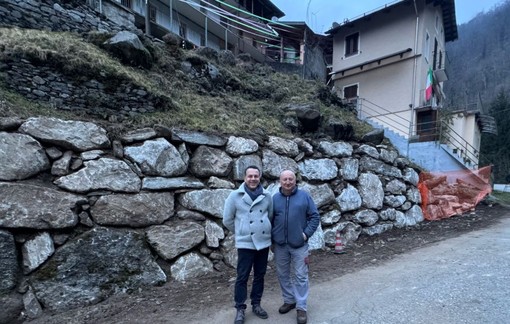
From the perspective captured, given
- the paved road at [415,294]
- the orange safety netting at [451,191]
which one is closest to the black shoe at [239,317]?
the paved road at [415,294]

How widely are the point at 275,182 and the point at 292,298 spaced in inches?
102

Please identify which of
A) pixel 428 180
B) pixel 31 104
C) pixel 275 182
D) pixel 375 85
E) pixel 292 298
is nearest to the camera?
pixel 292 298

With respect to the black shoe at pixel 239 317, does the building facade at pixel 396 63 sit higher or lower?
higher

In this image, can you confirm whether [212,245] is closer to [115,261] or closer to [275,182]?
[115,261]

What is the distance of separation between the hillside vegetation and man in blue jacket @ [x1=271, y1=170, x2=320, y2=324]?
8.07ft

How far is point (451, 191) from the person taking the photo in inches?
388

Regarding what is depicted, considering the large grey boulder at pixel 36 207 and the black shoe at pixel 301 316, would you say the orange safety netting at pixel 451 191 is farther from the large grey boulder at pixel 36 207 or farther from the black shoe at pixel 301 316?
the large grey boulder at pixel 36 207

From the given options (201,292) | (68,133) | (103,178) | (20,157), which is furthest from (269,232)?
(20,157)

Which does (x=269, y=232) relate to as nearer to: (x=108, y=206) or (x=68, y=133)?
(x=108, y=206)

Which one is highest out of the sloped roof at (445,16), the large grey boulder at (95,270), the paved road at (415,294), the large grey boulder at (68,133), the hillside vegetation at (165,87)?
the sloped roof at (445,16)

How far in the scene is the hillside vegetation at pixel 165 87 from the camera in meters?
4.80

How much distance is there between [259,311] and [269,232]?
94cm

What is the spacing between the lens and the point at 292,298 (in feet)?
12.0

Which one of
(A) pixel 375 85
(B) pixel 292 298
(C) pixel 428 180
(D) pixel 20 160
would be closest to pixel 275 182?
(B) pixel 292 298
